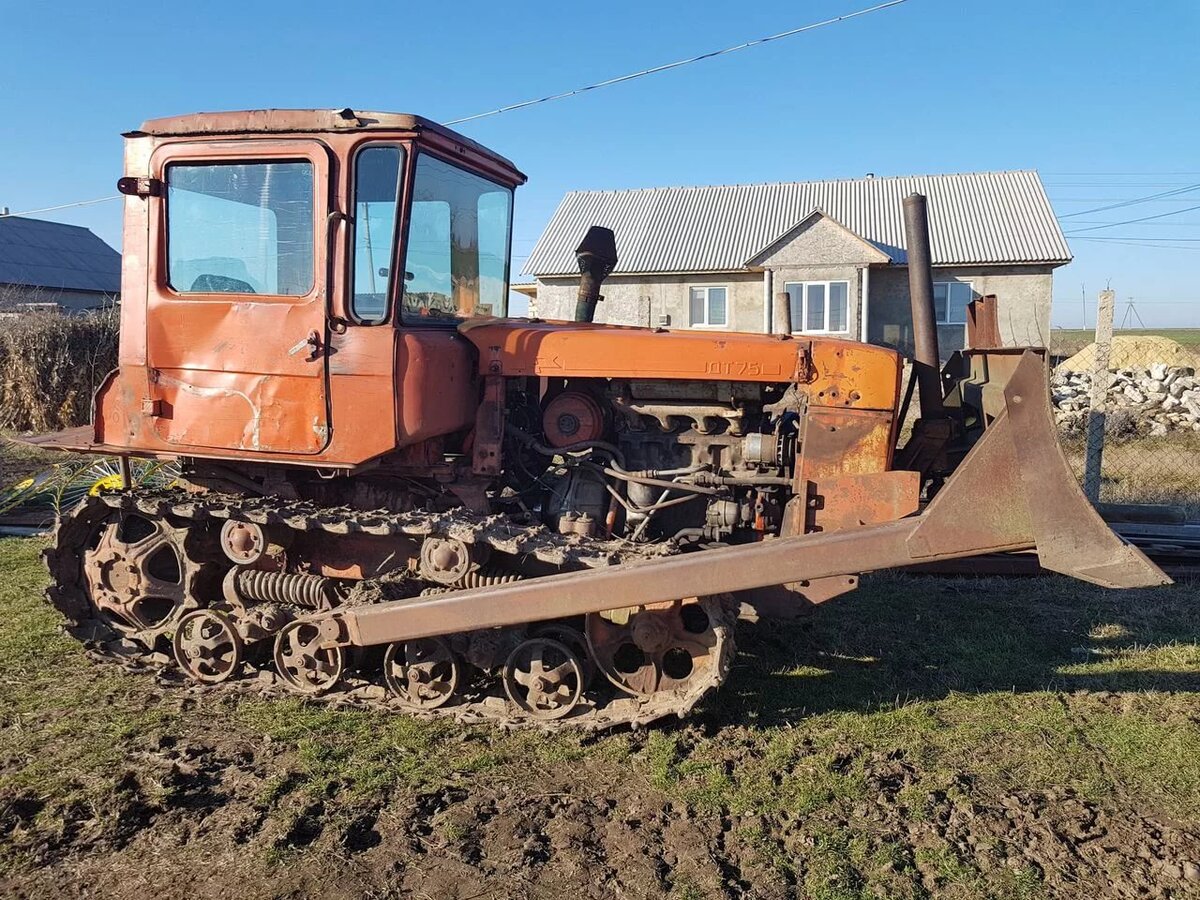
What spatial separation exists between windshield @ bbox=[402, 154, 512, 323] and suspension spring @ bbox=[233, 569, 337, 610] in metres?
1.56

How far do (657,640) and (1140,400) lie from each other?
14176 mm

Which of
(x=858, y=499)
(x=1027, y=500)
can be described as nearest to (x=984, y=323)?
(x=858, y=499)

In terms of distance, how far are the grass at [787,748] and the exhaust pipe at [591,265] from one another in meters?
2.48

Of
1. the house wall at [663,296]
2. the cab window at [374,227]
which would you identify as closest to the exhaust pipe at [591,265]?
the cab window at [374,227]

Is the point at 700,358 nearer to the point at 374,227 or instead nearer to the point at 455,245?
the point at 455,245

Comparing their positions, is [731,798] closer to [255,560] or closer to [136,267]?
[255,560]

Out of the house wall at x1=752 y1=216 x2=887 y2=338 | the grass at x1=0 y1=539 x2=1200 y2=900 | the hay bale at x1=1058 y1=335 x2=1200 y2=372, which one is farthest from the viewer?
the house wall at x1=752 y1=216 x2=887 y2=338

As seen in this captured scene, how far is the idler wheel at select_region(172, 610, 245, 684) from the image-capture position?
5.24 meters

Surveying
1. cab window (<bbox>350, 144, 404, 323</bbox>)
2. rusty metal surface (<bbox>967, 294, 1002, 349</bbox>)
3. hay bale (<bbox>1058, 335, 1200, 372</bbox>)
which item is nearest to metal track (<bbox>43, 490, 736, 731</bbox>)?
cab window (<bbox>350, 144, 404, 323</bbox>)

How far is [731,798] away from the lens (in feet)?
13.4

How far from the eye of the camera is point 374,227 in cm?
487

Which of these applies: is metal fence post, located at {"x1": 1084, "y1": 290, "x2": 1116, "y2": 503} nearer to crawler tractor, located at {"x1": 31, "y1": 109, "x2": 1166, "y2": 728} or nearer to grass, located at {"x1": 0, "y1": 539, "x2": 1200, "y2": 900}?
grass, located at {"x1": 0, "y1": 539, "x2": 1200, "y2": 900}

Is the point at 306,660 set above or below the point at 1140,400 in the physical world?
below

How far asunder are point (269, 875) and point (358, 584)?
1.72 meters
